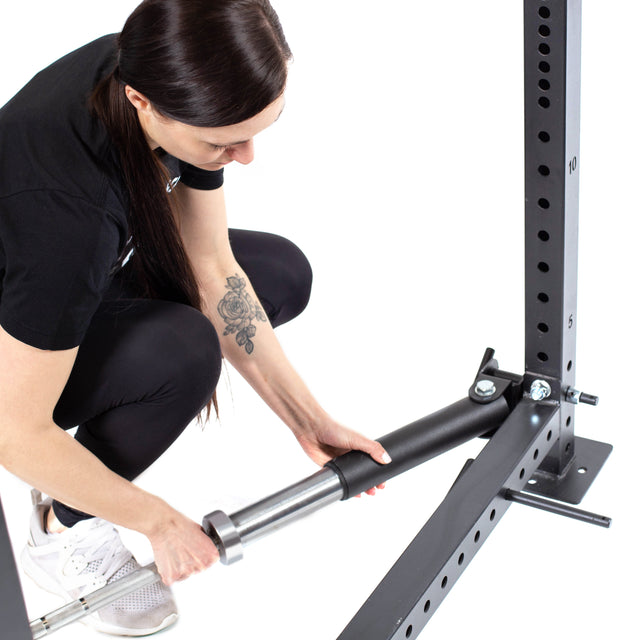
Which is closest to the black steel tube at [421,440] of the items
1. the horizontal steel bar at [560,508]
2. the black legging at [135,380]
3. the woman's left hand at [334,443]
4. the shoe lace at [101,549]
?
the woman's left hand at [334,443]

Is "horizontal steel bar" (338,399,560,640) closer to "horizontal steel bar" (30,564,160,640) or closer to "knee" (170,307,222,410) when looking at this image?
"horizontal steel bar" (30,564,160,640)

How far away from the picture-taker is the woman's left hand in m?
1.61

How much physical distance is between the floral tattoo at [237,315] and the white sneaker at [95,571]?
37 centimetres

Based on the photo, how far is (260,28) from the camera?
1219 mm

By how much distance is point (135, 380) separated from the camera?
1.51 metres

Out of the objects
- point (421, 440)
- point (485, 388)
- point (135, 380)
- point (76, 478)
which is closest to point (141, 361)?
point (135, 380)

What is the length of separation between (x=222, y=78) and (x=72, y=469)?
547mm

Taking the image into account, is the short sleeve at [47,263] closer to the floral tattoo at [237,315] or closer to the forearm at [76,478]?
the forearm at [76,478]

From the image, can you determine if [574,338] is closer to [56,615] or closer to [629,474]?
[629,474]

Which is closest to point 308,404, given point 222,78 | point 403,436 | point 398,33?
point 403,436

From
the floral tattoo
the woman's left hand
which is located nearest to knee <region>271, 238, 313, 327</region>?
the floral tattoo

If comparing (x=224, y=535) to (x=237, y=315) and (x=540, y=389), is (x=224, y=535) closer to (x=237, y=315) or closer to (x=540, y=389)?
(x=237, y=315)

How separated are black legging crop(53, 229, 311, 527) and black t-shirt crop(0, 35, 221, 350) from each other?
0.18 metres

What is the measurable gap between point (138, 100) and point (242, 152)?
0.48 ft
